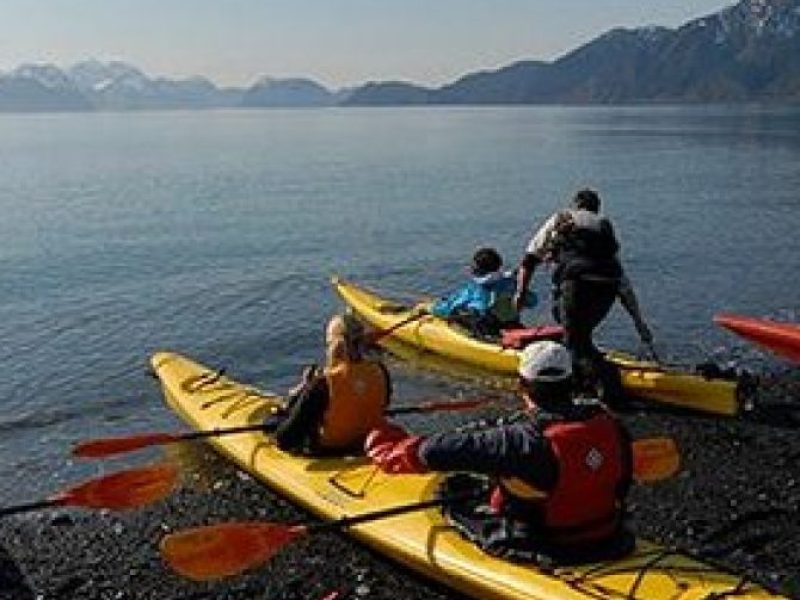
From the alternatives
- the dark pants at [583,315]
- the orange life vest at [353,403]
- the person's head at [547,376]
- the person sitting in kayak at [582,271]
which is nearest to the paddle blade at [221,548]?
the orange life vest at [353,403]

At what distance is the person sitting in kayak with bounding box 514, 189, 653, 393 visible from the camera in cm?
1370

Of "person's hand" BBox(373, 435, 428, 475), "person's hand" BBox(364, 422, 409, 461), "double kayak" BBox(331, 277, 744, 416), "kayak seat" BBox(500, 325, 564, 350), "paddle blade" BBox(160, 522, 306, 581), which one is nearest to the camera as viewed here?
"paddle blade" BBox(160, 522, 306, 581)

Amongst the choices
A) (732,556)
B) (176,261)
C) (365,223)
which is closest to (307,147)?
(365,223)

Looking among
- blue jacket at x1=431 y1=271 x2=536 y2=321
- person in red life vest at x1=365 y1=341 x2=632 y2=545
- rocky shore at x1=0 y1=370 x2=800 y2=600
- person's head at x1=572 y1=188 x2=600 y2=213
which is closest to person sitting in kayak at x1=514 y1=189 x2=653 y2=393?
person's head at x1=572 y1=188 x2=600 y2=213

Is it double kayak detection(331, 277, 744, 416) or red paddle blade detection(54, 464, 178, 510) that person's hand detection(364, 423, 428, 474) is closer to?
red paddle blade detection(54, 464, 178, 510)

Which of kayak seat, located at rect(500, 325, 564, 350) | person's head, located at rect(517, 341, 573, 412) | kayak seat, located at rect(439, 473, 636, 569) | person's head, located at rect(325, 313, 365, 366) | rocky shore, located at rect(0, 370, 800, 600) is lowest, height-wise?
rocky shore, located at rect(0, 370, 800, 600)

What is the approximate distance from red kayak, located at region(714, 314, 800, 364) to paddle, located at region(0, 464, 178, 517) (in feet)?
27.2

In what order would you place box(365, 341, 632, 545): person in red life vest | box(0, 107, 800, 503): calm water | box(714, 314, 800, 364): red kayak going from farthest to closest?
box(0, 107, 800, 503): calm water
box(714, 314, 800, 364): red kayak
box(365, 341, 632, 545): person in red life vest

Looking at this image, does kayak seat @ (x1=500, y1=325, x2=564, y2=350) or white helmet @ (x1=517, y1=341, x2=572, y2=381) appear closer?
white helmet @ (x1=517, y1=341, x2=572, y2=381)

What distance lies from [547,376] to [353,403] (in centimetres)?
360

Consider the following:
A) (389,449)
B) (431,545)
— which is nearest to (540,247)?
(389,449)

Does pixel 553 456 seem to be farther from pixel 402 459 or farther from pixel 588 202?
pixel 588 202

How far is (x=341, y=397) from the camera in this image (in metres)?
10.8

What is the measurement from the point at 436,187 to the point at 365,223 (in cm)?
1317
